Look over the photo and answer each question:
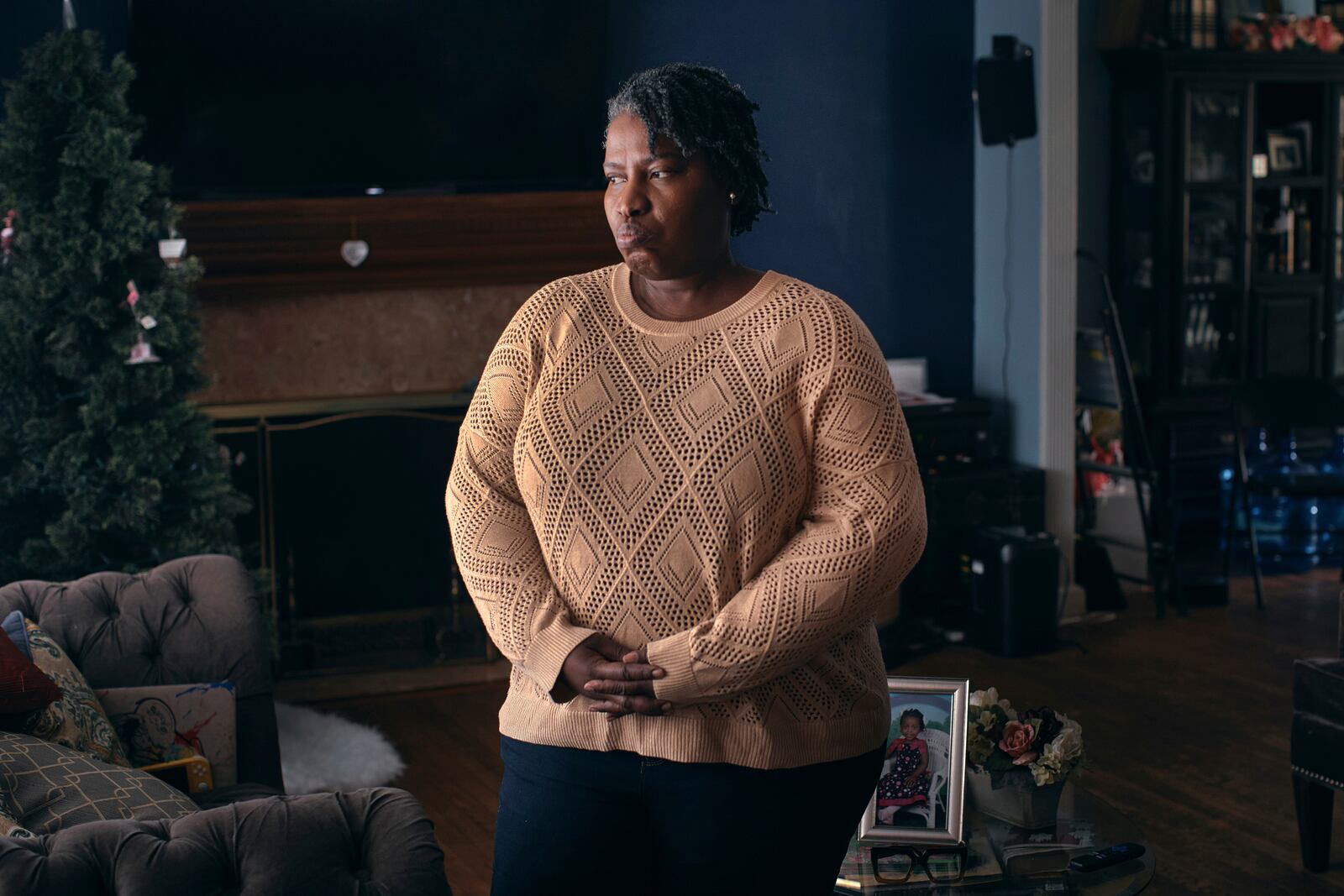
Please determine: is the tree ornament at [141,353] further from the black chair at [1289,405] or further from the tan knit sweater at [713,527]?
the black chair at [1289,405]

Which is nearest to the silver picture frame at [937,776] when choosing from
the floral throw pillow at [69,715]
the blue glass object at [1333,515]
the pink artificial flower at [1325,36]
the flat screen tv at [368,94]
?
the floral throw pillow at [69,715]

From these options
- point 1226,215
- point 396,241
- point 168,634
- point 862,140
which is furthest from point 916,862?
point 1226,215

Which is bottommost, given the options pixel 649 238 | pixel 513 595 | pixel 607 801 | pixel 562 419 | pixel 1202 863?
pixel 1202 863

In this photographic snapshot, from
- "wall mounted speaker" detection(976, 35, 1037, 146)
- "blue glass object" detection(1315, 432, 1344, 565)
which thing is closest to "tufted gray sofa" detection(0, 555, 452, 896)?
"wall mounted speaker" detection(976, 35, 1037, 146)

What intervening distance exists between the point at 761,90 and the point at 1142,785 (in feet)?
9.07

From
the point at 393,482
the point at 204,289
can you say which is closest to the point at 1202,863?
the point at 393,482

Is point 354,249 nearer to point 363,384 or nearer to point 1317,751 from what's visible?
point 363,384

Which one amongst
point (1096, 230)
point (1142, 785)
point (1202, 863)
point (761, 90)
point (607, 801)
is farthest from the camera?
point (1096, 230)

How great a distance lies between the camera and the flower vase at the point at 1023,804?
2.50m

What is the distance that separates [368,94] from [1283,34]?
395cm

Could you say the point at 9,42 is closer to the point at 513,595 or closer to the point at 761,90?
the point at 761,90

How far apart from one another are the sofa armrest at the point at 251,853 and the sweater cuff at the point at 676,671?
39cm

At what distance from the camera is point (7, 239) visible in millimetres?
3873

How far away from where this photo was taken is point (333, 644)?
4996 mm
